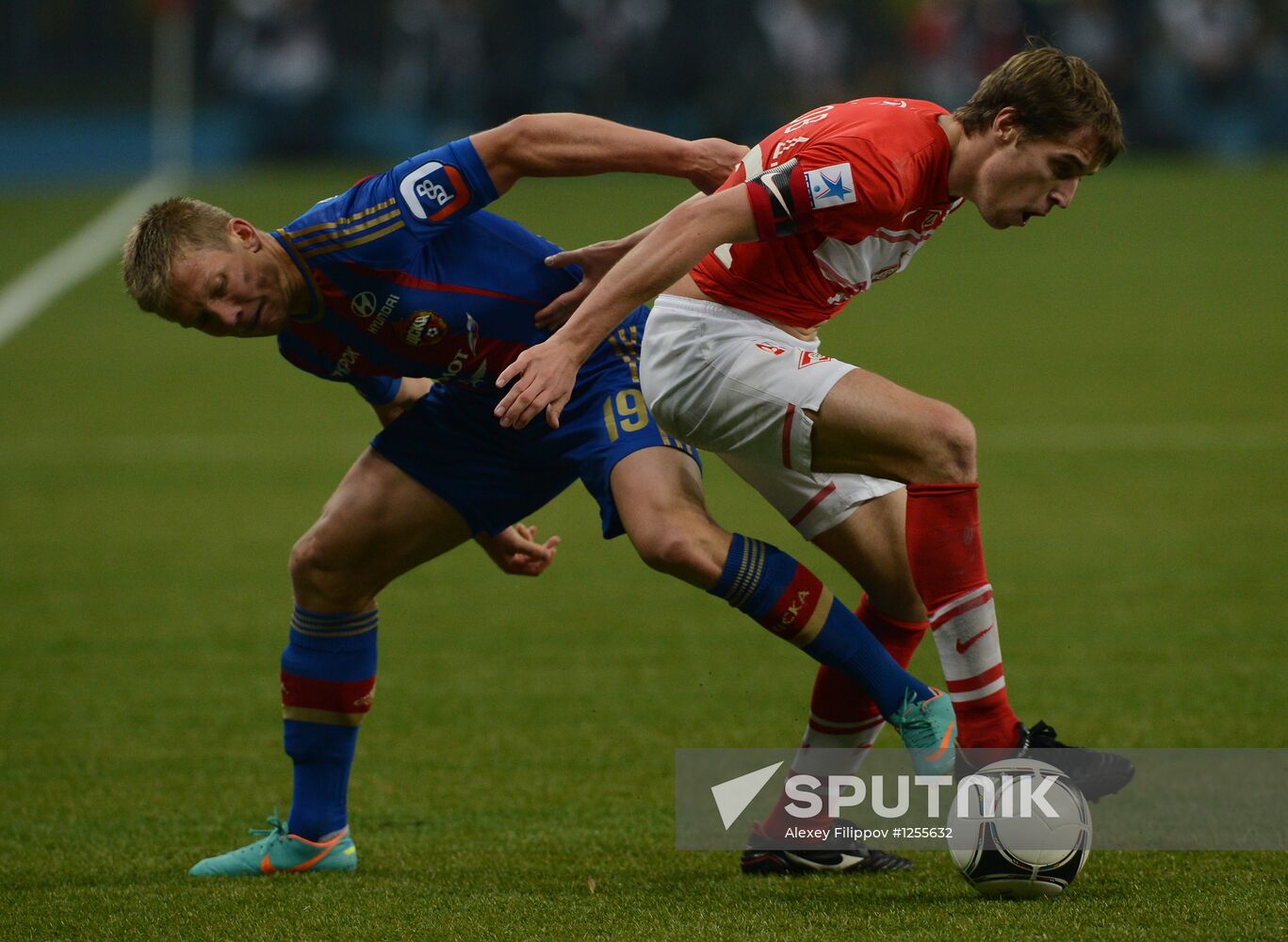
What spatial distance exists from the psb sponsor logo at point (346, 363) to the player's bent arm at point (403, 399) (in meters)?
0.21

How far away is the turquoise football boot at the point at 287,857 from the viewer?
15.0ft

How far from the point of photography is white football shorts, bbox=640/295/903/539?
4012mm

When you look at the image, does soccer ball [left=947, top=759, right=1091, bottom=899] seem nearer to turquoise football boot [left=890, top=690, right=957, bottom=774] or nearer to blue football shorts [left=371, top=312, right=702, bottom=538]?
turquoise football boot [left=890, top=690, right=957, bottom=774]

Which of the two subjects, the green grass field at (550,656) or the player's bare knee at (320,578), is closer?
the green grass field at (550,656)

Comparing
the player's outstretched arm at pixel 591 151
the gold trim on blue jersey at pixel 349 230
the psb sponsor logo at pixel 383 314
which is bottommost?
the psb sponsor logo at pixel 383 314

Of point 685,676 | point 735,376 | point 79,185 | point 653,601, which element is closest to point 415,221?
point 735,376

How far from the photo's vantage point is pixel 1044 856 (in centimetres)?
387

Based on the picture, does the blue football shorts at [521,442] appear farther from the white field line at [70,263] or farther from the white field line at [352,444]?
the white field line at [70,263]

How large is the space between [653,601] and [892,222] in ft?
13.9

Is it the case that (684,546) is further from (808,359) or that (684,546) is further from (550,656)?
(550,656)

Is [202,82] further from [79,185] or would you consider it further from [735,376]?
[735,376]

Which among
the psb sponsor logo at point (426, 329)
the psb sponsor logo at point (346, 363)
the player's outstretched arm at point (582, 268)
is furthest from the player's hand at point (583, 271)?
the psb sponsor logo at point (346, 363)

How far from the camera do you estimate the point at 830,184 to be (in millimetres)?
3814

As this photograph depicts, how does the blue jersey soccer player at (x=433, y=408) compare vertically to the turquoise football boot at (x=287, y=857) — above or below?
above
